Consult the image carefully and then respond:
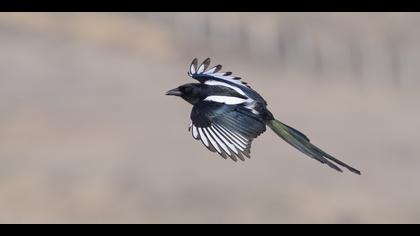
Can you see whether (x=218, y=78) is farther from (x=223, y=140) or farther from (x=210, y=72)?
(x=223, y=140)

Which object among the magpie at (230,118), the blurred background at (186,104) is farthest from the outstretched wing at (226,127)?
the blurred background at (186,104)

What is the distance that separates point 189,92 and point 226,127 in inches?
7.0

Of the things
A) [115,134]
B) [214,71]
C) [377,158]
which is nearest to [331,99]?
[377,158]

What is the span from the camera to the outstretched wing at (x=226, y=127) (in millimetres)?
1898

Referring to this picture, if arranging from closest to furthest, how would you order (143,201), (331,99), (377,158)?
(143,201) < (377,158) < (331,99)

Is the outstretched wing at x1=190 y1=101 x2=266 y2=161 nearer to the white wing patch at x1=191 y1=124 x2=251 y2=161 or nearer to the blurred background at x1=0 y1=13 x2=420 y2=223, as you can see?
the white wing patch at x1=191 y1=124 x2=251 y2=161

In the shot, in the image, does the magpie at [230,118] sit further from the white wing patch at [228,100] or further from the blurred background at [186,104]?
the blurred background at [186,104]

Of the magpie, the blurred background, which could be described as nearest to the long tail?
the magpie

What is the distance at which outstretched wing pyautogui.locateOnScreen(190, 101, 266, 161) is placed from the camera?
1898mm

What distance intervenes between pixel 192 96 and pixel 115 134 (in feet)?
23.9

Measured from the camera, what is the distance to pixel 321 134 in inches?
376

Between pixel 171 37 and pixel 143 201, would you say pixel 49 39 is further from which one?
pixel 143 201

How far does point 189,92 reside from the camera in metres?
2.16

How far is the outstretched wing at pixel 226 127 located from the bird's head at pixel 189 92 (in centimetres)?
3
